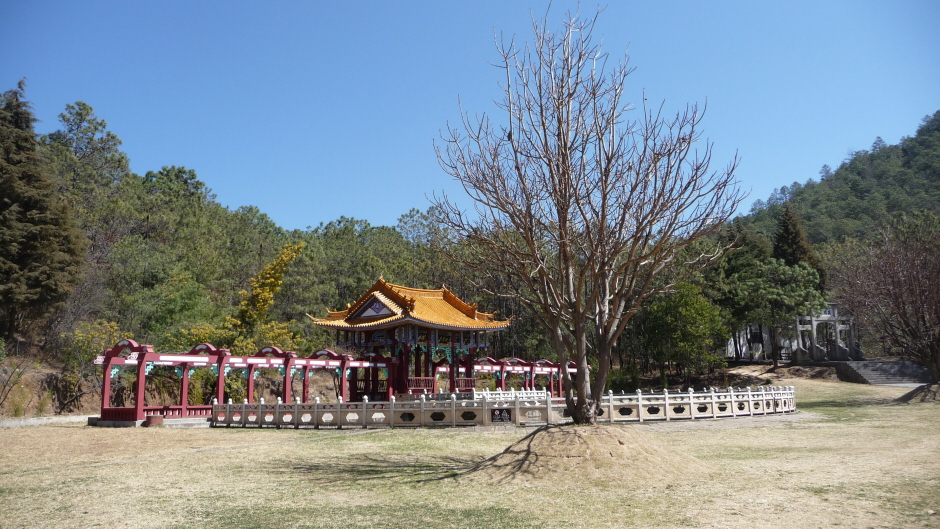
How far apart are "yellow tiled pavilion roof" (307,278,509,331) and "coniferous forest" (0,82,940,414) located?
2689 mm

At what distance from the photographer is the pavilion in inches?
1003

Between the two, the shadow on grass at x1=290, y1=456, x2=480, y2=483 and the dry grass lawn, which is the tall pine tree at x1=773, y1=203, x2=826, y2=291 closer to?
the dry grass lawn

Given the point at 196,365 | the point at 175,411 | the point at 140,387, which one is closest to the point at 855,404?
the point at 196,365

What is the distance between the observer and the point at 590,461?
8.51 m

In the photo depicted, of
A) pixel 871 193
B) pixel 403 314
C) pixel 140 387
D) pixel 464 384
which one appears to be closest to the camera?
→ pixel 140 387

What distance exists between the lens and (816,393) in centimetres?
3481

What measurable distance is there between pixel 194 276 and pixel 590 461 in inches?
1254

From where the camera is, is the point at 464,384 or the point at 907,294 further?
the point at 464,384

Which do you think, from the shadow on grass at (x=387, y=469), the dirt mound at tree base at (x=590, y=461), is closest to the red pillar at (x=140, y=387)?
the shadow on grass at (x=387, y=469)

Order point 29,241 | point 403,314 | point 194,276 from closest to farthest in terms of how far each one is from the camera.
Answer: point 403,314 → point 29,241 → point 194,276

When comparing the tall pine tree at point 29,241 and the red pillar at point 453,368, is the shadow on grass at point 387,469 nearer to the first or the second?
the red pillar at point 453,368

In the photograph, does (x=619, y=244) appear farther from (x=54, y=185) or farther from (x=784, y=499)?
(x=54, y=185)

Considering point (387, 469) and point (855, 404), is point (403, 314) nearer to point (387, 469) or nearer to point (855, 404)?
point (387, 469)

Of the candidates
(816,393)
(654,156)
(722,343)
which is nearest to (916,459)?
(654,156)
